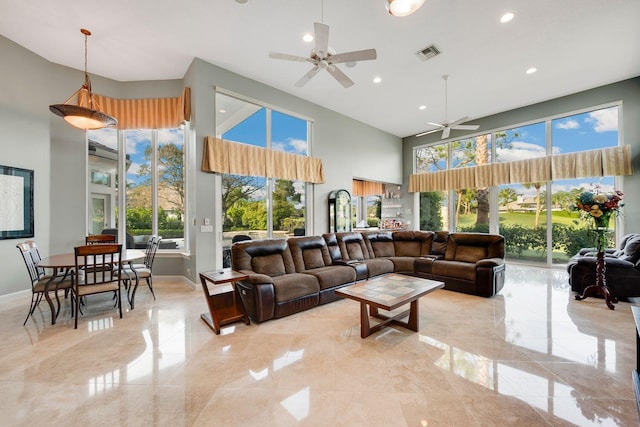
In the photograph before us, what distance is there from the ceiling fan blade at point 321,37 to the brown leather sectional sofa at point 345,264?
2.70m

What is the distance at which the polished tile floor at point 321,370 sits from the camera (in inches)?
67.9

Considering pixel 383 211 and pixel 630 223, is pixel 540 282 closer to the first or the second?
pixel 630 223

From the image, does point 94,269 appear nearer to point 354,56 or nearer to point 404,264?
point 354,56

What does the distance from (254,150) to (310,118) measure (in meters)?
1.87

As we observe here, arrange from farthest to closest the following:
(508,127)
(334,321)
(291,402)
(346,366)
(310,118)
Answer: (508,127), (310,118), (334,321), (346,366), (291,402)

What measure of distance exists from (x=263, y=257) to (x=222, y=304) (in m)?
0.86

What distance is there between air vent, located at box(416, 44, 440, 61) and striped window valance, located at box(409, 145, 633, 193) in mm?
4142

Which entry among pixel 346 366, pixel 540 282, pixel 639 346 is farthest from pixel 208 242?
pixel 540 282

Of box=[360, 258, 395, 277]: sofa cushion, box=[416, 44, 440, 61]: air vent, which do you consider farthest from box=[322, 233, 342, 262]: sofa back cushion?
box=[416, 44, 440, 61]: air vent

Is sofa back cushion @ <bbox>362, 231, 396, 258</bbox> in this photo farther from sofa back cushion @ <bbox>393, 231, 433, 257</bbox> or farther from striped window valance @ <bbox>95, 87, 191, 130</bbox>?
striped window valance @ <bbox>95, 87, 191, 130</bbox>

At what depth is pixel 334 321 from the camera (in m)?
3.22

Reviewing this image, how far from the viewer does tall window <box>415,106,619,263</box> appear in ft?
19.2

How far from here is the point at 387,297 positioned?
274cm

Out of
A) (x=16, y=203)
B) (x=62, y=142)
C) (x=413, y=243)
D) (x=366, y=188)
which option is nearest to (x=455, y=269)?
(x=413, y=243)
